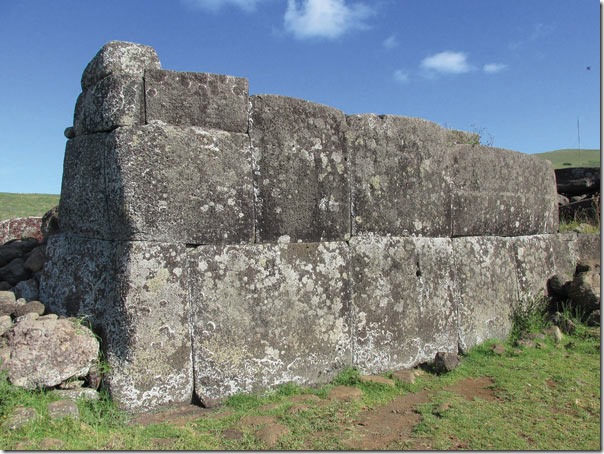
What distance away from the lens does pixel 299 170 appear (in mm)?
4527

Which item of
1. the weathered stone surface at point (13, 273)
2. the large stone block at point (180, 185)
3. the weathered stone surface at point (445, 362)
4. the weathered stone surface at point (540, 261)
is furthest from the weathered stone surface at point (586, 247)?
the weathered stone surface at point (13, 273)

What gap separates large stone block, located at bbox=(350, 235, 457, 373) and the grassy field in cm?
33

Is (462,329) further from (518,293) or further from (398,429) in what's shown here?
(398,429)

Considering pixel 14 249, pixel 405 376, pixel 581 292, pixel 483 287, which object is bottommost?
pixel 405 376

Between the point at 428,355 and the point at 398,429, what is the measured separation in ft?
5.47

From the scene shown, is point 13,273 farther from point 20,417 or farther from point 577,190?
point 577,190

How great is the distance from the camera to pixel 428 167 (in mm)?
5430

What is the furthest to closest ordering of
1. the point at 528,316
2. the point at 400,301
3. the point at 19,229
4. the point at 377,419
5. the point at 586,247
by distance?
the point at 586,247, the point at 528,316, the point at 19,229, the point at 400,301, the point at 377,419

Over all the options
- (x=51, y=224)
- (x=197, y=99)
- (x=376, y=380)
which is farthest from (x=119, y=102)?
(x=376, y=380)

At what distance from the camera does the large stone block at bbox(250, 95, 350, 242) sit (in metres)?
4.35

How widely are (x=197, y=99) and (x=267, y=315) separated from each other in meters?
1.85

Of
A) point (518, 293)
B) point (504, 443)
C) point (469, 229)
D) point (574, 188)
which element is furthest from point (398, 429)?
point (574, 188)

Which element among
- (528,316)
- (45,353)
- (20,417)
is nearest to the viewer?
(20,417)

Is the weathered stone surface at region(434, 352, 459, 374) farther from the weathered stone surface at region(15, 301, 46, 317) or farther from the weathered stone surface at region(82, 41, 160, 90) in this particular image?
the weathered stone surface at region(82, 41, 160, 90)
